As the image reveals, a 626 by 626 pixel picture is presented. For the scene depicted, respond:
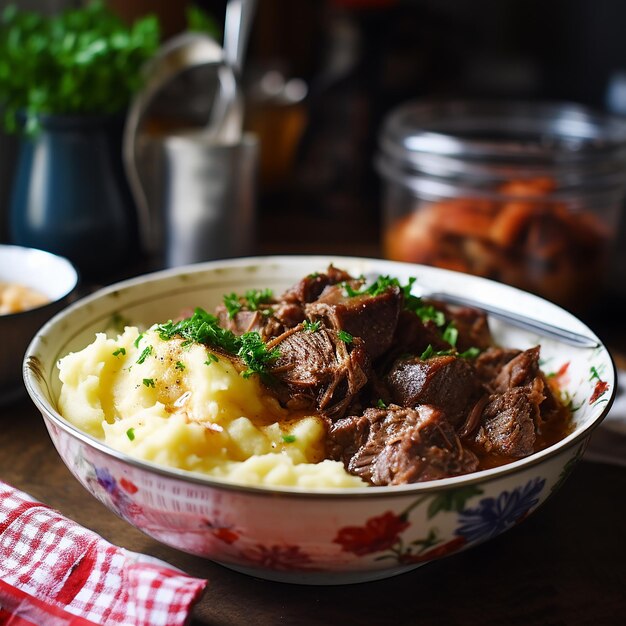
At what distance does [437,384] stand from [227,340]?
0.76 meters

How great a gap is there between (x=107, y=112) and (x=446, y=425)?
3.22 metres

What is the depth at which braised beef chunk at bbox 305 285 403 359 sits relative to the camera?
3.09 metres

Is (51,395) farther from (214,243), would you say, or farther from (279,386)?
(214,243)

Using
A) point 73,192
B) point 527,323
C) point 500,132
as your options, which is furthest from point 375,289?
point 500,132

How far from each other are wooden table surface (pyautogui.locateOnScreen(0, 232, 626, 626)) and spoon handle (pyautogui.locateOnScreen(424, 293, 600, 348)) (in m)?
0.59

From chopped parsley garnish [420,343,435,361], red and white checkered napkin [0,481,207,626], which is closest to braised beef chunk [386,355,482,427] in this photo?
chopped parsley garnish [420,343,435,361]

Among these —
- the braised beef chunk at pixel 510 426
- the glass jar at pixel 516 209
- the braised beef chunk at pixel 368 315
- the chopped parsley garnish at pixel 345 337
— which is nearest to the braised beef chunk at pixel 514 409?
the braised beef chunk at pixel 510 426

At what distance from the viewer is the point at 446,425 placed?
2746mm

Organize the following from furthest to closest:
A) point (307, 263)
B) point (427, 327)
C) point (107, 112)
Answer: point (107, 112) → point (307, 263) → point (427, 327)

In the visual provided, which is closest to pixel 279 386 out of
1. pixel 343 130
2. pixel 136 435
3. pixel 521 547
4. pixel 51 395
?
pixel 136 435

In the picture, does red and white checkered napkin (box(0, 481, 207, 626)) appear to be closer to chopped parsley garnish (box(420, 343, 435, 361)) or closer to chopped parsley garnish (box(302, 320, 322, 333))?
chopped parsley garnish (box(302, 320, 322, 333))

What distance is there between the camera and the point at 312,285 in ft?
11.2

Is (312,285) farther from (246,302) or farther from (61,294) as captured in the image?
(61,294)

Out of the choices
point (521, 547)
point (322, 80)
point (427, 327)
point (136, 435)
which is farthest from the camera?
point (322, 80)
